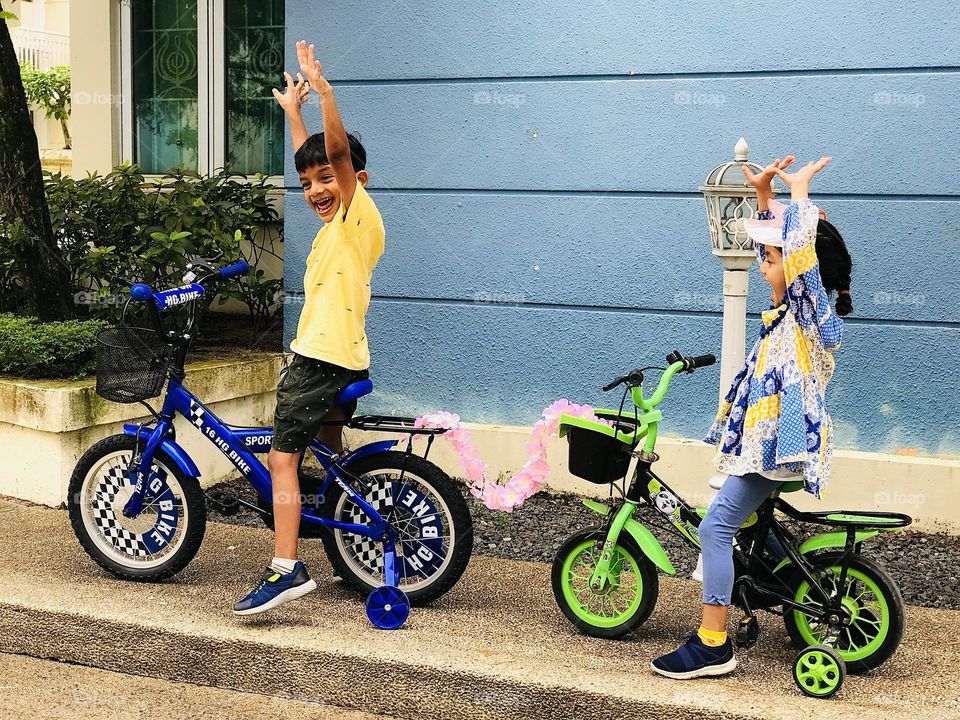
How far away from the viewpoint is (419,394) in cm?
653

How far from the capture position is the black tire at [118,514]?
15.5ft

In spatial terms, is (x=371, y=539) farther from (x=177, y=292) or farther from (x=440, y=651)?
(x=177, y=292)

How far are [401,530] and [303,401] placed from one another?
0.65m

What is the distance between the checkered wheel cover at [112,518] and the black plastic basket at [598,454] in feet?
6.29

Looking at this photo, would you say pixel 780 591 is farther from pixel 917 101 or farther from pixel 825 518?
pixel 917 101

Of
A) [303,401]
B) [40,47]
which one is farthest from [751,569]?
[40,47]

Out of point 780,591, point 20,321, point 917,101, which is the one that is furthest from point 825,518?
point 20,321

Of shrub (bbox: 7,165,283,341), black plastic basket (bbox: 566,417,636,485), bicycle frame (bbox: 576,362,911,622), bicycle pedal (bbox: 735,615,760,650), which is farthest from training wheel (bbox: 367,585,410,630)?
shrub (bbox: 7,165,283,341)

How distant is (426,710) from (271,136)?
4.61 metres

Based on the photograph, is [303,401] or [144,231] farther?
[144,231]

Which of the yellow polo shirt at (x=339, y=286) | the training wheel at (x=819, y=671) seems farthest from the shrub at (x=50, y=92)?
the training wheel at (x=819, y=671)

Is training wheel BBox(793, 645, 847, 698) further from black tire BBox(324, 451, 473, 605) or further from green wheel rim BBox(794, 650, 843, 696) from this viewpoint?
black tire BBox(324, 451, 473, 605)

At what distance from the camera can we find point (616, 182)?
607 centimetres

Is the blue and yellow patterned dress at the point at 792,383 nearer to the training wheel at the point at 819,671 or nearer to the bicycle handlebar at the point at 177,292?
the training wheel at the point at 819,671
